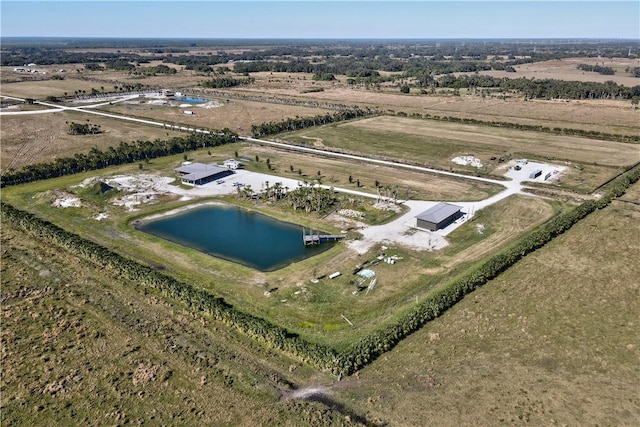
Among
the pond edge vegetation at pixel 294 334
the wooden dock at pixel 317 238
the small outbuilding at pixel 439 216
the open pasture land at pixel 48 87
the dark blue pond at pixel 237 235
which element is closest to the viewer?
the pond edge vegetation at pixel 294 334

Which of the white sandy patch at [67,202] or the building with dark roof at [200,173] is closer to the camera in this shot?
the white sandy patch at [67,202]

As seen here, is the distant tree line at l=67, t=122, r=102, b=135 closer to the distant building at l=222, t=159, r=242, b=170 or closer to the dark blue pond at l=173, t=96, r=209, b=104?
the distant building at l=222, t=159, r=242, b=170

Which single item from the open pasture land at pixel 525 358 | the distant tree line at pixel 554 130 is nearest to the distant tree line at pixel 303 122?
the distant tree line at pixel 554 130

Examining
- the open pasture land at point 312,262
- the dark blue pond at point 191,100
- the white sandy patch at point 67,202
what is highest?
the dark blue pond at point 191,100

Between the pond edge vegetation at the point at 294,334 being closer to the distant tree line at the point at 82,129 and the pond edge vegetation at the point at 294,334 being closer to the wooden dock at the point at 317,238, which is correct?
the wooden dock at the point at 317,238

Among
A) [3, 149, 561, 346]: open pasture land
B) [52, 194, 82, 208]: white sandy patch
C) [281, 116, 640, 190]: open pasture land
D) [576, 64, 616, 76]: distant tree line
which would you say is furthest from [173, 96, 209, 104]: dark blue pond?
[576, 64, 616, 76]: distant tree line

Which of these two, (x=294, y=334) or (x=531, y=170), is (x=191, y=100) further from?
(x=294, y=334)

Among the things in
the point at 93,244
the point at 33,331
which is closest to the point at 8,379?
the point at 33,331
